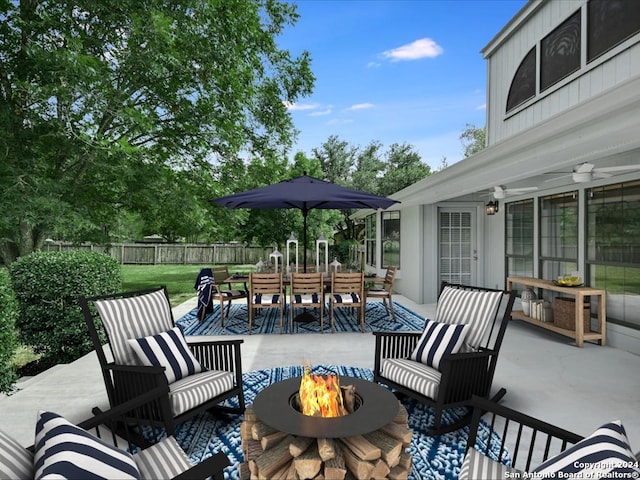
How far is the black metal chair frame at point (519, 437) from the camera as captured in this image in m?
1.73

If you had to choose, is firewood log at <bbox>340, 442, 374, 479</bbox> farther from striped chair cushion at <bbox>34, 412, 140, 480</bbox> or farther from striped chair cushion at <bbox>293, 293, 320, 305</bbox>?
striped chair cushion at <bbox>293, 293, 320, 305</bbox>

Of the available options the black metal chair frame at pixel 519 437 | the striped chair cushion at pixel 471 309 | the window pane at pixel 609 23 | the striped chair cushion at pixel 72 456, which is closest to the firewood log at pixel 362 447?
the black metal chair frame at pixel 519 437

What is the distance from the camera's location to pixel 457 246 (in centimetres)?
872

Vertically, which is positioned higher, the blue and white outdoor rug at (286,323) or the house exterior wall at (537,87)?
the house exterior wall at (537,87)

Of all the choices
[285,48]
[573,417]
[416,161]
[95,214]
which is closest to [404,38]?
[416,161]

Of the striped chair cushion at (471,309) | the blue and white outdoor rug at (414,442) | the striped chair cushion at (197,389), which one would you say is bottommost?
the blue and white outdoor rug at (414,442)

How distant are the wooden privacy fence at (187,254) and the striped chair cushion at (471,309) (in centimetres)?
1684

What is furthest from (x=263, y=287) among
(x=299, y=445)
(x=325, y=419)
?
(x=299, y=445)

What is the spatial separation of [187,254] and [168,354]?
18.5 metres

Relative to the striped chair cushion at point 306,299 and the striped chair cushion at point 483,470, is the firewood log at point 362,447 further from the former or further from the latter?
the striped chair cushion at point 306,299

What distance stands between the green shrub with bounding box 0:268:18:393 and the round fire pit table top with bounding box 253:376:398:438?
97.2 inches

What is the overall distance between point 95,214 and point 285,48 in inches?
283

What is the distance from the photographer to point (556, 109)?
607 centimetres

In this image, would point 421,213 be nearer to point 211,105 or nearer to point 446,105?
point 211,105
